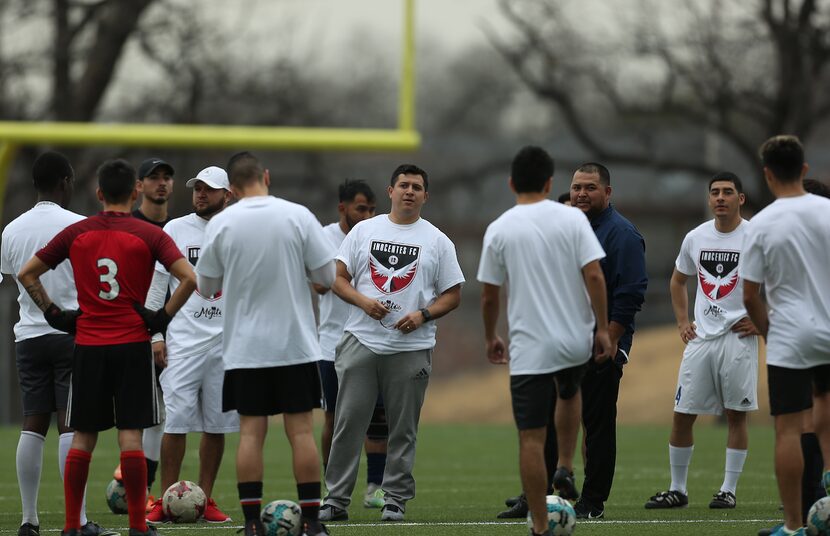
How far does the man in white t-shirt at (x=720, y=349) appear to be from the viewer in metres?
9.96

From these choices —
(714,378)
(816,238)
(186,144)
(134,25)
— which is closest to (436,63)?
(134,25)

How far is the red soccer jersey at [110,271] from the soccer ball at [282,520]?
3.96ft

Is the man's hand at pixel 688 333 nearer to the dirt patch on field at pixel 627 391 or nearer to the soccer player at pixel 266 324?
the soccer player at pixel 266 324

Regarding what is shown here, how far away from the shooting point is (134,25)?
2531 cm

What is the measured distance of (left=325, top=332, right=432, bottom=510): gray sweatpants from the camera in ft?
29.8

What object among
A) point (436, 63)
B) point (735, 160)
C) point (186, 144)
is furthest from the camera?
point (436, 63)

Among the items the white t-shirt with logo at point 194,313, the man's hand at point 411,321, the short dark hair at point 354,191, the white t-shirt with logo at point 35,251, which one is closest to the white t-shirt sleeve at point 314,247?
the man's hand at point 411,321

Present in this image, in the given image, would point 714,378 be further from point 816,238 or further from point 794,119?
point 794,119

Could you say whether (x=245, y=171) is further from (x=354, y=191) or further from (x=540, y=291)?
(x=354, y=191)

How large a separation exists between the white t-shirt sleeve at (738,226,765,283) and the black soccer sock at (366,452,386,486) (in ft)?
13.2

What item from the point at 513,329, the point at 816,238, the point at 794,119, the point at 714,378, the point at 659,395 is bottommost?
the point at 659,395

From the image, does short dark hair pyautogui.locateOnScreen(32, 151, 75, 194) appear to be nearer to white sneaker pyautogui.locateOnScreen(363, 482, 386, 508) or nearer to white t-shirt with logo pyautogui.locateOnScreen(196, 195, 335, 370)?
white t-shirt with logo pyautogui.locateOnScreen(196, 195, 335, 370)

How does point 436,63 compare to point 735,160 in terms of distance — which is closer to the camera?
point 735,160

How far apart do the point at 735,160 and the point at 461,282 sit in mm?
27743
